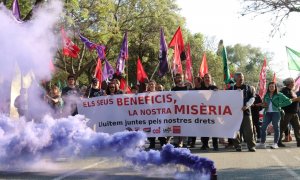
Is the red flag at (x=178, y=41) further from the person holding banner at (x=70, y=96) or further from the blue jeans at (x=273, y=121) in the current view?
the person holding banner at (x=70, y=96)

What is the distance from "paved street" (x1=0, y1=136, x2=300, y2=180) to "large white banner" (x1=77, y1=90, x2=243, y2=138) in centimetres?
122

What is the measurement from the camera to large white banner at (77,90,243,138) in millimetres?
11477

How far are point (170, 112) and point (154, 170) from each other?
4580 millimetres

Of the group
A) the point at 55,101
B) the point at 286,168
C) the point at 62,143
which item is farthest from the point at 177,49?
the point at 62,143

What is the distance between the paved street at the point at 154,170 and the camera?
7258 millimetres

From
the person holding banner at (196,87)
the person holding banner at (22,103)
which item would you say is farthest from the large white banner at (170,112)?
the person holding banner at (22,103)

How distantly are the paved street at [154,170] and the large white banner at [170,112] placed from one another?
1.22 metres

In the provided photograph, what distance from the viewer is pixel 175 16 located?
43312 millimetres

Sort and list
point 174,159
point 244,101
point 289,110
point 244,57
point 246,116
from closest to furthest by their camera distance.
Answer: point 174,159 < point 244,101 < point 246,116 < point 289,110 < point 244,57

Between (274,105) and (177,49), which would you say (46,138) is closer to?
(274,105)

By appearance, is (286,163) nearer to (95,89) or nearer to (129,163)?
(129,163)

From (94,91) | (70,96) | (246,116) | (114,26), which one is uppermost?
(114,26)

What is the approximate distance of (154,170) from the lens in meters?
7.20

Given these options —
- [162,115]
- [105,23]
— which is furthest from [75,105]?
[105,23]
